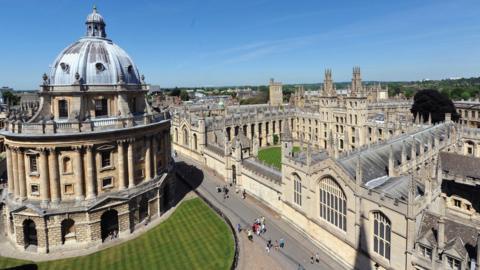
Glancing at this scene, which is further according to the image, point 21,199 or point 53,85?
point 53,85

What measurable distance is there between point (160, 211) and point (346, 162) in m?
20.7

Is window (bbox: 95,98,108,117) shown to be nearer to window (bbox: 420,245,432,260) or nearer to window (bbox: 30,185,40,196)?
window (bbox: 30,185,40,196)

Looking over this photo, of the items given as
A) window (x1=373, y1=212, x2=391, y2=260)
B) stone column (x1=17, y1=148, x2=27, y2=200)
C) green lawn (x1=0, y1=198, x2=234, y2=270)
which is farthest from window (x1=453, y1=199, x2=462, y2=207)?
stone column (x1=17, y1=148, x2=27, y2=200)

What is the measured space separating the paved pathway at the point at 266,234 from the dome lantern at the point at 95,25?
879 inches

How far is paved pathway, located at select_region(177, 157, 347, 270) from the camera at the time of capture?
26.2 metres

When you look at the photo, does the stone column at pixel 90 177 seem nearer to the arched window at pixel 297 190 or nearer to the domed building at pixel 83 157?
the domed building at pixel 83 157

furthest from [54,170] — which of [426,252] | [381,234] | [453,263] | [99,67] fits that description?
[453,263]

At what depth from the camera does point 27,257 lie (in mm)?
28203

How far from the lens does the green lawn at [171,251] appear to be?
26.4 meters

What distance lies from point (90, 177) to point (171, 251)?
1018 cm

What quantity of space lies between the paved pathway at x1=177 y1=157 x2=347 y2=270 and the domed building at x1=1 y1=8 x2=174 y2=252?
27.1ft

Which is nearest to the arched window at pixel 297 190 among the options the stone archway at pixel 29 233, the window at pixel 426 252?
the window at pixel 426 252

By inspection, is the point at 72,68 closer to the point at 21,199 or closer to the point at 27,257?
the point at 21,199

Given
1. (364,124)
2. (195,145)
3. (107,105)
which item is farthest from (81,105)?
(364,124)
